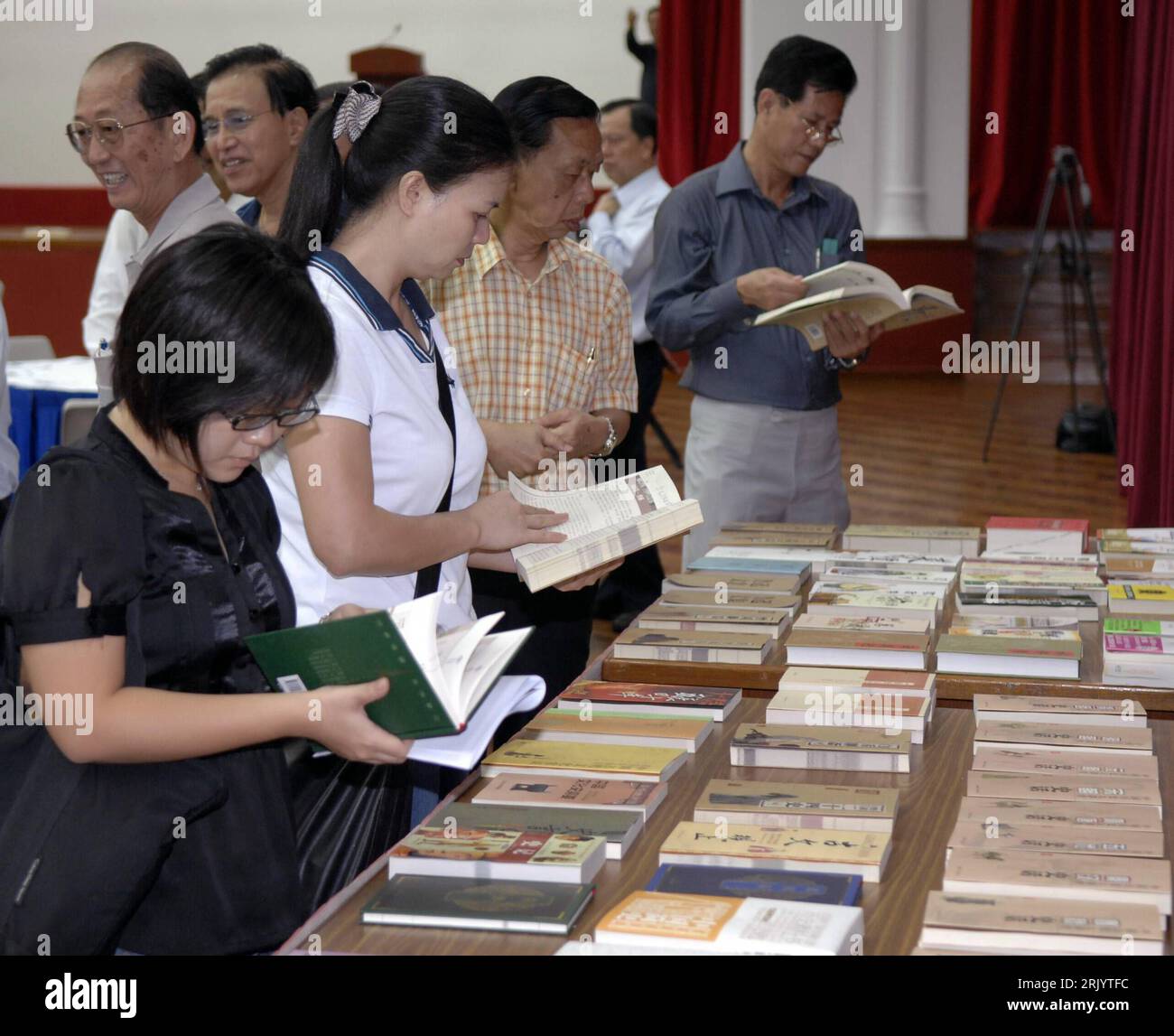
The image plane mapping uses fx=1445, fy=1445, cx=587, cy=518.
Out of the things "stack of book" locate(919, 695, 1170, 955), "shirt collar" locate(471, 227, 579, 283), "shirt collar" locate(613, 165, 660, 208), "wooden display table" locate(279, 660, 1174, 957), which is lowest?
"wooden display table" locate(279, 660, 1174, 957)

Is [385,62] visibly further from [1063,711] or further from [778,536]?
[1063,711]

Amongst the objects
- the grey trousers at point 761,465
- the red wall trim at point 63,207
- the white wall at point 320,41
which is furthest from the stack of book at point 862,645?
the red wall trim at point 63,207

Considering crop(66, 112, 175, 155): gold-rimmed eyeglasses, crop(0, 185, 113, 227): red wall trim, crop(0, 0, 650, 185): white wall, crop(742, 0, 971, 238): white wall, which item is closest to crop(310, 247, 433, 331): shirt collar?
crop(66, 112, 175, 155): gold-rimmed eyeglasses

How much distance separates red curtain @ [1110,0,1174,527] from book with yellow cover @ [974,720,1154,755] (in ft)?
7.91

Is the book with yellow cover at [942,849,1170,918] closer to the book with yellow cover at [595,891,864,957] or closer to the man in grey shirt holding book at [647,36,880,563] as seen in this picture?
the book with yellow cover at [595,891,864,957]

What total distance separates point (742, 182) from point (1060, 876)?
90.6 inches

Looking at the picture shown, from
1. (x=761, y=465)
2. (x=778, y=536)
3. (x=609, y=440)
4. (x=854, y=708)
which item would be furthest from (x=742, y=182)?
(x=854, y=708)

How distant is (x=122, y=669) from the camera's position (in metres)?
1.41

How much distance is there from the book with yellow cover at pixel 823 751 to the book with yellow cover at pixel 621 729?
73 millimetres

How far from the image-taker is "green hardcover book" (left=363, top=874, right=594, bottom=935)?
1330 millimetres

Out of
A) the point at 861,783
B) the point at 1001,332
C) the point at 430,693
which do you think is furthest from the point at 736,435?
the point at 1001,332

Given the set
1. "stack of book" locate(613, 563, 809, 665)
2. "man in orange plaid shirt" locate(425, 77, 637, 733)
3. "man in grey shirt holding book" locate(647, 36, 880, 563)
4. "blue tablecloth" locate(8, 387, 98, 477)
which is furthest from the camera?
"blue tablecloth" locate(8, 387, 98, 477)

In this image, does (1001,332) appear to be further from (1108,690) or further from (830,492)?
(1108,690)

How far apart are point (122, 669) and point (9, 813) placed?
0.20 meters
